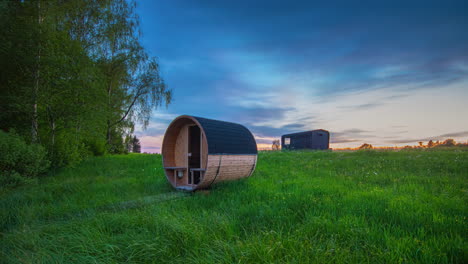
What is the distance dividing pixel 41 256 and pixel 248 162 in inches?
246

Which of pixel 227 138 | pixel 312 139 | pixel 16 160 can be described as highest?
pixel 312 139

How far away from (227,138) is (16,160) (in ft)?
24.2

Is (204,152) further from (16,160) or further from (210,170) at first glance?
(16,160)

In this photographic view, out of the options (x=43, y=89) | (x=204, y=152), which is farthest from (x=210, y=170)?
(x=43, y=89)

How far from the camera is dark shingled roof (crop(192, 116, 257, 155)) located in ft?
23.2

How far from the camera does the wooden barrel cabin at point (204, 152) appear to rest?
7.26 meters

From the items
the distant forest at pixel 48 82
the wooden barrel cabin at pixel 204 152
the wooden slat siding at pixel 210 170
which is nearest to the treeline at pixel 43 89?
the distant forest at pixel 48 82

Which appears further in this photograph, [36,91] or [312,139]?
[312,139]

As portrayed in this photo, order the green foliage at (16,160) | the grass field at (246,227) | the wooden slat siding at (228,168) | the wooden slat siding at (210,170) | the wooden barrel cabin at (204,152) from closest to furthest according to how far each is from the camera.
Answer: the grass field at (246,227) < the wooden slat siding at (210,170) < the wooden slat siding at (228,168) < the wooden barrel cabin at (204,152) < the green foliage at (16,160)

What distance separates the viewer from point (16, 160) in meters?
8.04

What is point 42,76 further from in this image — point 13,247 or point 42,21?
point 13,247

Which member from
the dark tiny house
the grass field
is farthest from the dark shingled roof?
the dark tiny house

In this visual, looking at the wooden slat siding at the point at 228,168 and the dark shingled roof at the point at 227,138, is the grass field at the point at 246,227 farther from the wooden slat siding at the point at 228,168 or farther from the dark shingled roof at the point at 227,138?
the dark shingled roof at the point at 227,138

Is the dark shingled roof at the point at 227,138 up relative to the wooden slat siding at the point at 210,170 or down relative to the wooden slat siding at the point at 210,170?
up
